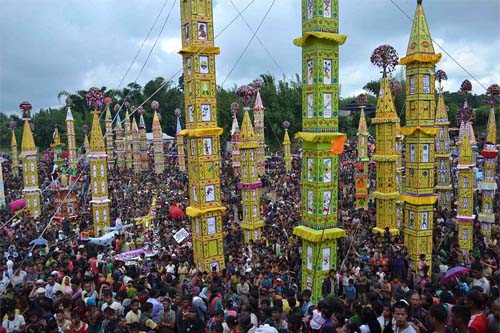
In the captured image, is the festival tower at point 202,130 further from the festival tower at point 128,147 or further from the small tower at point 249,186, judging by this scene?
the festival tower at point 128,147

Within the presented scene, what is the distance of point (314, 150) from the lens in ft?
30.9

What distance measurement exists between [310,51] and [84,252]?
26.7 feet

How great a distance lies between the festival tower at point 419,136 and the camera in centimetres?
1171

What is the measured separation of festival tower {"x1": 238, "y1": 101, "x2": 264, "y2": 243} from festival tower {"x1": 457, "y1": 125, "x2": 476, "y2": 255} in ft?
22.0

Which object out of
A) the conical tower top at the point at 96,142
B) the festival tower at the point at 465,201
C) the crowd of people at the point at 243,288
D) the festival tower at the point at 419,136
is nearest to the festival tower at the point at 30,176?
the crowd of people at the point at 243,288

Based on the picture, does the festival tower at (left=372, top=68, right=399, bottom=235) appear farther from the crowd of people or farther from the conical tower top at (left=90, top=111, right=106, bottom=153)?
the conical tower top at (left=90, top=111, right=106, bottom=153)

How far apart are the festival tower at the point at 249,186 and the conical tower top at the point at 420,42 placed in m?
6.55

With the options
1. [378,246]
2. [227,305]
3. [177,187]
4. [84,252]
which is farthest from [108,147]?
[227,305]

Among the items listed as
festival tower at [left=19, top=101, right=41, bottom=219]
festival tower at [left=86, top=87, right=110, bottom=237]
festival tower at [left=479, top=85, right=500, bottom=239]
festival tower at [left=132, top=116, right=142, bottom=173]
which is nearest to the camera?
festival tower at [left=479, top=85, right=500, bottom=239]

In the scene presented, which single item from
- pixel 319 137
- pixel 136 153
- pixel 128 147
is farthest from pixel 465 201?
pixel 128 147

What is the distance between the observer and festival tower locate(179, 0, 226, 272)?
38.7 ft

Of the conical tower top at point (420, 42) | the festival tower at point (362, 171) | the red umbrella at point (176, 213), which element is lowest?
the red umbrella at point (176, 213)

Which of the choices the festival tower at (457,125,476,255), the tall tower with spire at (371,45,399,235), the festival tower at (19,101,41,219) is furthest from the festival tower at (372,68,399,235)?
the festival tower at (19,101,41,219)

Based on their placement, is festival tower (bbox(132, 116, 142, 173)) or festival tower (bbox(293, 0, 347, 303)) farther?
festival tower (bbox(132, 116, 142, 173))
